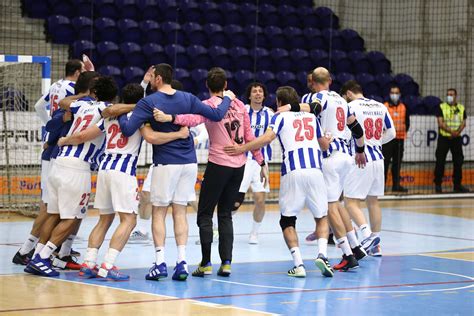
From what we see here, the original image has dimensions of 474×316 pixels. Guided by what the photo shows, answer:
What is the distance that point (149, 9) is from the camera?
20.9 meters

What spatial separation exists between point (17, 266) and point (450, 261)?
4885mm

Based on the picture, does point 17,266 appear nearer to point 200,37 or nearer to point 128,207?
point 128,207

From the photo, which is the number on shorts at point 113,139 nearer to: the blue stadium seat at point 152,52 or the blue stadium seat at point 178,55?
the blue stadium seat at point 152,52

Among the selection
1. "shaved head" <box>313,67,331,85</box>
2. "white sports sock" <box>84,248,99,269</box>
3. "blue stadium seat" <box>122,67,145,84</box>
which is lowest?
"white sports sock" <box>84,248,99,269</box>

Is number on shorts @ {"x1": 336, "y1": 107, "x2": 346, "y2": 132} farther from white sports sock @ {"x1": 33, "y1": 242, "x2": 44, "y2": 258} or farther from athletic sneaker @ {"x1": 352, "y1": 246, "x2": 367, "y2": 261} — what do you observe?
white sports sock @ {"x1": 33, "y1": 242, "x2": 44, "y2": 258}

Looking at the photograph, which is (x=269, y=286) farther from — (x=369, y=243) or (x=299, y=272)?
(x=369, y=243)

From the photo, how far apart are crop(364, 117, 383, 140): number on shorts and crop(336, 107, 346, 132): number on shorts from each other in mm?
893

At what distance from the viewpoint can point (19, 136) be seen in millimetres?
15984

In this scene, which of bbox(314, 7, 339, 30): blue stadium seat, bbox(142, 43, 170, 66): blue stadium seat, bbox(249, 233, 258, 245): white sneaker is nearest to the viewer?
bbox(249, 233, 258, 245): white sneaker

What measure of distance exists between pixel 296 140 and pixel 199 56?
1089cm

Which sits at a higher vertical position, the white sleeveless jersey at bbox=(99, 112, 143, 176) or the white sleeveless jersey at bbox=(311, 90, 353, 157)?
the white sleeveless jersey at bbox=(311, 90, 353, 157)

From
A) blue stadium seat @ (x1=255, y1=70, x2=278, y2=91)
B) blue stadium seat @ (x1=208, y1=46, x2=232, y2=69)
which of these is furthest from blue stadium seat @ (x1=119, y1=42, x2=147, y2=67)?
blue stadium seat @ (x1=255, y1=70, x2=278, y2=91)

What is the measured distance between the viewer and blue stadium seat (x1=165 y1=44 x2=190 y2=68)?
20.2 metres

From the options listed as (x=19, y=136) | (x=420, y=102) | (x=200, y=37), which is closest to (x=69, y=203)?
(x=19, y=136)
